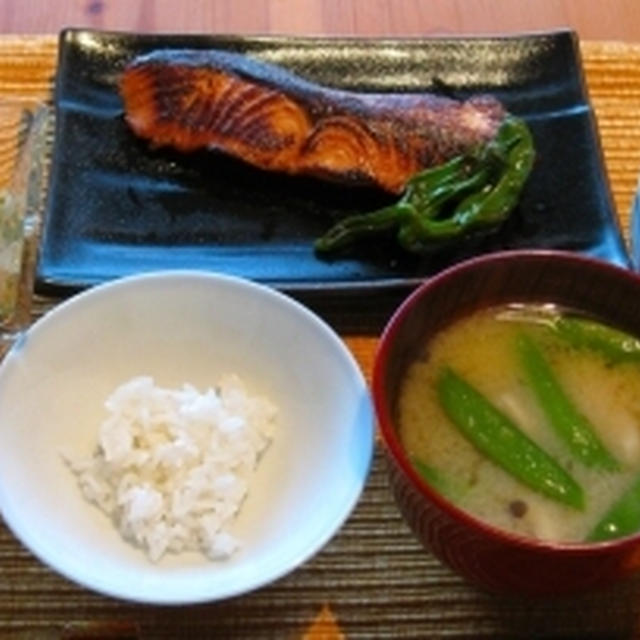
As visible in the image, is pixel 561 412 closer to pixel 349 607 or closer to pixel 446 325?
pixel 446 325

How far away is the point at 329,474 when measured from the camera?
132 centimetres

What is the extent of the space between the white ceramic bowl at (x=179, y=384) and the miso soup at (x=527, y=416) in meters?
0.11

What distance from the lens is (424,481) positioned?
3.64ft

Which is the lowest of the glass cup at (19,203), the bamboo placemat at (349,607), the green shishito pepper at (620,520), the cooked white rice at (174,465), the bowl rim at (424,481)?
the bamboo placemat at (349,607)

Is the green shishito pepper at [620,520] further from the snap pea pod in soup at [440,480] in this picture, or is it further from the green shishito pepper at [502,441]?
the snap pea pod in soup at [440,480]

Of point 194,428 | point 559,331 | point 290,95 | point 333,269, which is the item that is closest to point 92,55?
point 290,95

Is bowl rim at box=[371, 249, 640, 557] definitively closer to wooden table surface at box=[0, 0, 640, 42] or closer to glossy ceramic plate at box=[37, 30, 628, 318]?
glossy ceramic plate at box=[37, 30, 628, 318]

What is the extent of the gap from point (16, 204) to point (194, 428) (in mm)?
436

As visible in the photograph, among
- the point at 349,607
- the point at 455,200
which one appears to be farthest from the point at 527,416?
the point at 455,200

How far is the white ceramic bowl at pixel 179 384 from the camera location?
122 centimetres

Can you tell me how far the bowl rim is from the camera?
3.46 feet

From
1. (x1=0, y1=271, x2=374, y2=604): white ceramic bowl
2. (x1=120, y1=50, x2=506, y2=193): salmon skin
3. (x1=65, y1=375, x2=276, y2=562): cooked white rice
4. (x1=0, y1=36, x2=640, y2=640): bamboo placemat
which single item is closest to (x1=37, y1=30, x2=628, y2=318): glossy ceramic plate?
(x1=120, y1=50, x2=506, y2=193): salmon skin

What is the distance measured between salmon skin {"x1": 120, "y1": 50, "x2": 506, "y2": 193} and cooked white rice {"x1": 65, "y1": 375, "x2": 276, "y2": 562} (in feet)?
1.69

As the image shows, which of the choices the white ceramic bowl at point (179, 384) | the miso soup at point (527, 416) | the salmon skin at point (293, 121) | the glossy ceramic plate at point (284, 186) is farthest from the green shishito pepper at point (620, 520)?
the salmon skin at point (293, 121)
